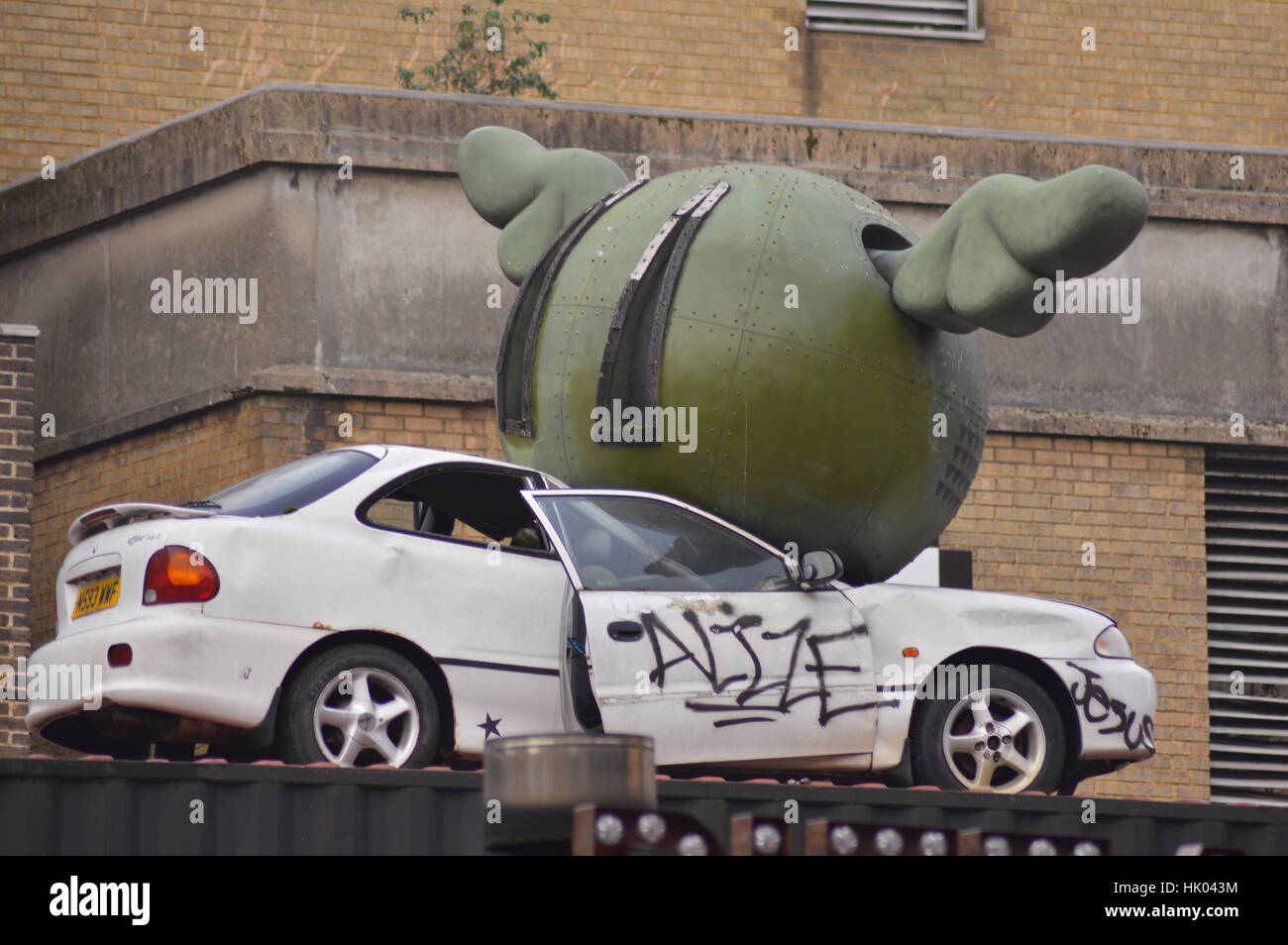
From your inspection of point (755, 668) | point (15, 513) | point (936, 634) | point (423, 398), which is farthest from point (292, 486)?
point (423, 398)

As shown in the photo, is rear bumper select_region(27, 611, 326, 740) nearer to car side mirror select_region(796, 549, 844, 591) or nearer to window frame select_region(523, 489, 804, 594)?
window frame select_region(523, 489, 804, 594)

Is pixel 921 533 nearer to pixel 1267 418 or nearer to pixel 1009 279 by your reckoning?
pixel 1009 279

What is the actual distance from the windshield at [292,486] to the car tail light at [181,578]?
0.41 meters

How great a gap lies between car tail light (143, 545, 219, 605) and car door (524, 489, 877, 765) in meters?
1.55

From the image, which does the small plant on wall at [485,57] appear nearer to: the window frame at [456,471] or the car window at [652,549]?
the window frame at [456,471]

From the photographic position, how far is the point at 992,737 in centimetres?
1140

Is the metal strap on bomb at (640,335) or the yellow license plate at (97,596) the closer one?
the yellow license plate at (97,596)

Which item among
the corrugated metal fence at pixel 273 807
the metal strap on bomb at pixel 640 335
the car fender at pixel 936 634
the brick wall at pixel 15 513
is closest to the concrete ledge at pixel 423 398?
the brick wall at pixel 15 513

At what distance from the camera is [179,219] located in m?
18.3

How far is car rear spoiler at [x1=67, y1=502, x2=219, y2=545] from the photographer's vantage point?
10.6 m

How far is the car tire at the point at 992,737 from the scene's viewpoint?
11273 mm

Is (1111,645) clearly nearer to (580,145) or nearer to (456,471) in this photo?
(456,471)

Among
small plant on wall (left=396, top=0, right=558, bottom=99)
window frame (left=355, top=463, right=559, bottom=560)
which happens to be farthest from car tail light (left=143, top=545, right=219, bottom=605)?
small plant on wall (left=396, top=0, right=558, bottom=99)
